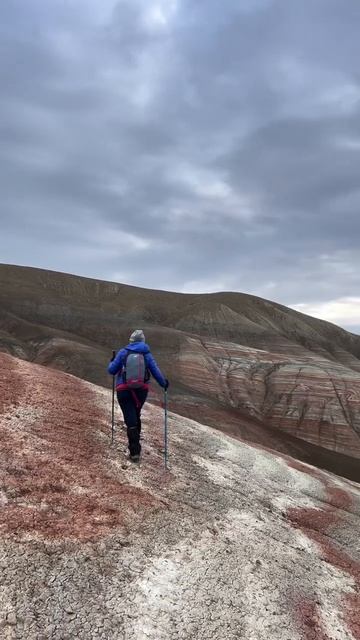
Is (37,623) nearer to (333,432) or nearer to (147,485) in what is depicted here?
(147,485)

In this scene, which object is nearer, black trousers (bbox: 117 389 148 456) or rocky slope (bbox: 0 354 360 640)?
rocky slope (bbox: 0 354 360 640)

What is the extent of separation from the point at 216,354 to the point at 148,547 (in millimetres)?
68008

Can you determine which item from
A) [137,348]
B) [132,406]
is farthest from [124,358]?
[132,406]

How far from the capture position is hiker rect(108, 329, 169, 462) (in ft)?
36.5

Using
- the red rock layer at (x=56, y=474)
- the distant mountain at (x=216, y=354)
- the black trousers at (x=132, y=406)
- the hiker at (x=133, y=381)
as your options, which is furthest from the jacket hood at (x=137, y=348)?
→ the distant mountain at (x=216, y=354)

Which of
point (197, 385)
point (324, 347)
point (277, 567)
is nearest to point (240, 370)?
point (197, 385)

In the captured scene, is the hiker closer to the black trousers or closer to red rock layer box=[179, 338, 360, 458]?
the black trousers

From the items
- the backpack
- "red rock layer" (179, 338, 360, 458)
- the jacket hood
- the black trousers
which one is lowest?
"red rock layer" (179, 338, 360, 458)

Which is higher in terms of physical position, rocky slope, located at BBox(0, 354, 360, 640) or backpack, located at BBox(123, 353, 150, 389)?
backpack, located at BBox(123, 353, 150, 389)

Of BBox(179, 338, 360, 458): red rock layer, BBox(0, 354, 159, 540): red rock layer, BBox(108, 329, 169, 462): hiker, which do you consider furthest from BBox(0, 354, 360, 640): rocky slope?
BBox(179, 338, 360, 458): red rock layer

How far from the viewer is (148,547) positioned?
7934 millimetres

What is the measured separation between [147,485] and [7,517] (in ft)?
11.3

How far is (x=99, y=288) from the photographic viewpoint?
11369 cm

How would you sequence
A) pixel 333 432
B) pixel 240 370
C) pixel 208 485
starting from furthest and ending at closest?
pixel 240 370 < pixel 333 432 < pixel 208 485
